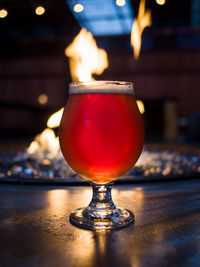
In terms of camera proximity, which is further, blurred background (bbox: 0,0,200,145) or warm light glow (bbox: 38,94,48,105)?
warm light glow (bbox: 38,94,48,105)

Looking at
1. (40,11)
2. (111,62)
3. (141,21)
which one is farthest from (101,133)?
(141,21)

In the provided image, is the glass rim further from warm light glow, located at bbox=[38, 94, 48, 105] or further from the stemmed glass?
warm light glow, located at bbox=[38, 94, 48, 105]

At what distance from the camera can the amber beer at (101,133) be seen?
0.52 meters

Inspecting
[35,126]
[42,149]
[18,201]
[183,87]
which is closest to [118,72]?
[183,87]

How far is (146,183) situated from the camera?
0.73m

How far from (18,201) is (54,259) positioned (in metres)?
0.28

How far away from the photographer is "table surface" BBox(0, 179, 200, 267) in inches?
13.1

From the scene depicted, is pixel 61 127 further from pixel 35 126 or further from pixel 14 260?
pixel 35 126

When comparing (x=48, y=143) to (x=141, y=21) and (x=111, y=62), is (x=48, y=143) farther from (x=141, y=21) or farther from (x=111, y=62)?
(x=141, y=21)

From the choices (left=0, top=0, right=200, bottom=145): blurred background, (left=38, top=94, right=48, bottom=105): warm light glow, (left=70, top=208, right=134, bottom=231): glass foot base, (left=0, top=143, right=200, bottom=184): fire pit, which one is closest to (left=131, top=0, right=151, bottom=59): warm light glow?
(left=0, top=0, right=200, bottom=145): blurred background

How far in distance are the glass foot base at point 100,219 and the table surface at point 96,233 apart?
0.01m

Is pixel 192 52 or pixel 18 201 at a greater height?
pixel 192 52

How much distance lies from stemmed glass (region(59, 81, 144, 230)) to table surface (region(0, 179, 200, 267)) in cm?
5

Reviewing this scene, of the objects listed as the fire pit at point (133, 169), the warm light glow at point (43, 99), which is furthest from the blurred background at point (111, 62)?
the fire pit at point (133, 169)
